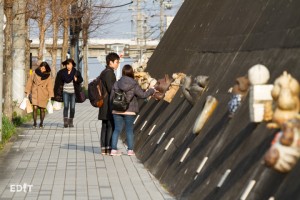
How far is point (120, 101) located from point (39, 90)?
8.50 meters

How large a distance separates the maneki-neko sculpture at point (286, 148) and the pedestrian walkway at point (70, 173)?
188 inches

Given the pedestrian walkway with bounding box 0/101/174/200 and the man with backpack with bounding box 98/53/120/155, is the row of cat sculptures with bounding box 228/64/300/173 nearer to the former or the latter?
the pedestrian walkway with bounding box 0/101/174/200

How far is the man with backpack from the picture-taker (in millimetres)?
18219

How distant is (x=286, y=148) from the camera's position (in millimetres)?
7062

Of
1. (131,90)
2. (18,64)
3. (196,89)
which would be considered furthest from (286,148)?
(18,64)

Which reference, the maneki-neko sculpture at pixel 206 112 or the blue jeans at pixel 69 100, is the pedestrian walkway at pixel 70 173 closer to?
the maneki-neko sculpture at pixel 206 112

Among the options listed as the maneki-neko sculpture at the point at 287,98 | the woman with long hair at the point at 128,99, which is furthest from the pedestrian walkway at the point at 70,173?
the maneki-neko sculpture at the point at 287,98

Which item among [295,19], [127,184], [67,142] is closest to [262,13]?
[295,19]

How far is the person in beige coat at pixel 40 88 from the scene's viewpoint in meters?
25.6

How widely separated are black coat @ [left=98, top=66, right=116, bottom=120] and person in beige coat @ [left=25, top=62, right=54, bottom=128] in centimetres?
724

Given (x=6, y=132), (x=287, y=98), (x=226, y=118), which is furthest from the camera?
(x=6, y=132)

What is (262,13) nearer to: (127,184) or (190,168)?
(190,168)

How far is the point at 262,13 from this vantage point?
11.8 meters

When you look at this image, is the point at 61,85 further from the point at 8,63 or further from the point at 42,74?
the point at 8,63
